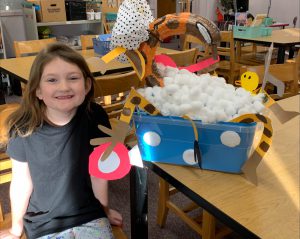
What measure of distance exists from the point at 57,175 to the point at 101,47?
4.71 feet

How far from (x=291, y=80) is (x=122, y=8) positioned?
123 centimetres

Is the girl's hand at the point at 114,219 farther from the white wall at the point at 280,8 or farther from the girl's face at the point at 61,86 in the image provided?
the white wall at the point at 280,8

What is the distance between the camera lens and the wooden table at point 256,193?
603 mm

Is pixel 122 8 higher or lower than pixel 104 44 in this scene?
higher

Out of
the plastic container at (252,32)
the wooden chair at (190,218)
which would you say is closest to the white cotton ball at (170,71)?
the wooden chair at (190,218)

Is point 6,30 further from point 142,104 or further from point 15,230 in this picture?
point 142,104

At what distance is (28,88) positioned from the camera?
40.2 inches

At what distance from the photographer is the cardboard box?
3.73 meters

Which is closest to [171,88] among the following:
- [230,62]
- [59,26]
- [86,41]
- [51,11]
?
[86,41]

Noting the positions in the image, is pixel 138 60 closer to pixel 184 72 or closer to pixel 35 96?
pixel 184 72

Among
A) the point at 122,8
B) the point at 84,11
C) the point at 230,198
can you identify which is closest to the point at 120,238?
the point at 230,198

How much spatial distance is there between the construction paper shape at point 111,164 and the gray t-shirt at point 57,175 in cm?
32

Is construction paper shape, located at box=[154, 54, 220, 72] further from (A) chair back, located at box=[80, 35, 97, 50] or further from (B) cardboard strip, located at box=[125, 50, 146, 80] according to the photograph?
(A) chair back, located at box=[80, 35, 97, 50]

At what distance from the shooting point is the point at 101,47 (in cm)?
229
